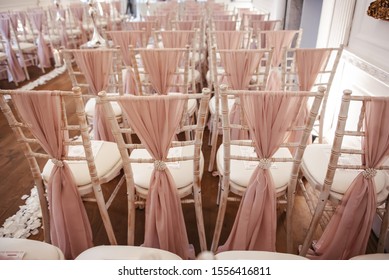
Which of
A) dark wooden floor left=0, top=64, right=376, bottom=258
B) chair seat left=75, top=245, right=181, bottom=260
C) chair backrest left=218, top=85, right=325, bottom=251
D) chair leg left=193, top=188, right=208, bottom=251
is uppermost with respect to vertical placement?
chair backrest left=218, top=85, right=325, bottom=251

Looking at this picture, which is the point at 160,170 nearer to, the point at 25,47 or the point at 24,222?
the point at 24,222

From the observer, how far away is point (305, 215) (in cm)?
196

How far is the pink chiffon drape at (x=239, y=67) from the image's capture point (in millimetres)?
2102

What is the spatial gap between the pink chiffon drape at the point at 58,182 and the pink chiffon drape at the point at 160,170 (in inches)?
13.0

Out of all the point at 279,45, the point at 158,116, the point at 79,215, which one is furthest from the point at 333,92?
the point at 79,215

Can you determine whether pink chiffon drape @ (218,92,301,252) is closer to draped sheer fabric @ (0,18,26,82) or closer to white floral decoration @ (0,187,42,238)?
white floral decoration @ (0,187,42,238)

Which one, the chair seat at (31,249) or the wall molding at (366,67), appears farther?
the wall molding at (366,67)

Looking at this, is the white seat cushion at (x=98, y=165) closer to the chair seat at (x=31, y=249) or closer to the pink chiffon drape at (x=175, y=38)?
the chair seat at (x=31, y=249)

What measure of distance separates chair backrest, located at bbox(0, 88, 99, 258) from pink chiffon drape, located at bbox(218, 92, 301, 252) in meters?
0.68

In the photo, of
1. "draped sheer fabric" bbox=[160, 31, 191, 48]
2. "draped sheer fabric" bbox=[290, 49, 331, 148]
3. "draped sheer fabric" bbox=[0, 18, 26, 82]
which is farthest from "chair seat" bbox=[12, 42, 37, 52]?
"draped sheer fabric" bbox=[290, 49, 331, 148]

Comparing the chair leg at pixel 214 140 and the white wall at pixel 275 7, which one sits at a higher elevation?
the white wall at pixel 275 7

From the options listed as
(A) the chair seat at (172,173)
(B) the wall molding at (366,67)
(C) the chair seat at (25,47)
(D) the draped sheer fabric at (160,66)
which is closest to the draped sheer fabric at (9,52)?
(C) the chair seat at (25,47)

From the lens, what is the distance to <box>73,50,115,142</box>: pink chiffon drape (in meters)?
2.07

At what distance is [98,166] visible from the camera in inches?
63.4
